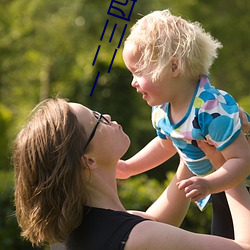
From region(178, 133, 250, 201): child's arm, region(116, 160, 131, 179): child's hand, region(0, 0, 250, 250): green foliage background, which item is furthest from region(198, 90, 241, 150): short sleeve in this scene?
region(0, 0, 250, 250): green foliage background

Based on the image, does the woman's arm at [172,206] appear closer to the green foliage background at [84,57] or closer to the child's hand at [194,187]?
the child's hand at [194,187]

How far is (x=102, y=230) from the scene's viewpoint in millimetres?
2676

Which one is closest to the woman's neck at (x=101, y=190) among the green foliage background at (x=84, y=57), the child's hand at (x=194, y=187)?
the child's hand at (x=194, y=187)

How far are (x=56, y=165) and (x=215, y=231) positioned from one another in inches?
32.6

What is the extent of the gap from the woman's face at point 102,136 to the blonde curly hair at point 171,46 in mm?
268

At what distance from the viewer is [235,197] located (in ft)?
9.02

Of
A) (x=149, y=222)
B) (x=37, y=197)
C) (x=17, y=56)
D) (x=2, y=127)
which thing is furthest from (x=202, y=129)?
Result: (x=17, y=56)

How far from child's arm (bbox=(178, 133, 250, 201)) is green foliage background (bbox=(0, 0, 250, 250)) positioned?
8.23m

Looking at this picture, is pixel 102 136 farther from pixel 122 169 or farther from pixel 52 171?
pixel 122 169

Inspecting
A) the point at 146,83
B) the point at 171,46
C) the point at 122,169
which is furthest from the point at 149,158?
the point at 171,46

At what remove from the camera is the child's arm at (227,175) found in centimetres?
Result: 260

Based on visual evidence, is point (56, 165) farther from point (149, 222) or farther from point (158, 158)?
point (158, 158)

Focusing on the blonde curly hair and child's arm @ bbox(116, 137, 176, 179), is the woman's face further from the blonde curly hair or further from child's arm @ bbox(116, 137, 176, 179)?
child's arm @ bbox(116, 137, 176, 179)

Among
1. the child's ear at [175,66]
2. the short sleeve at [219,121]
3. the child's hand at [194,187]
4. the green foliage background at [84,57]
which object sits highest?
the child's ear at [175,66]
